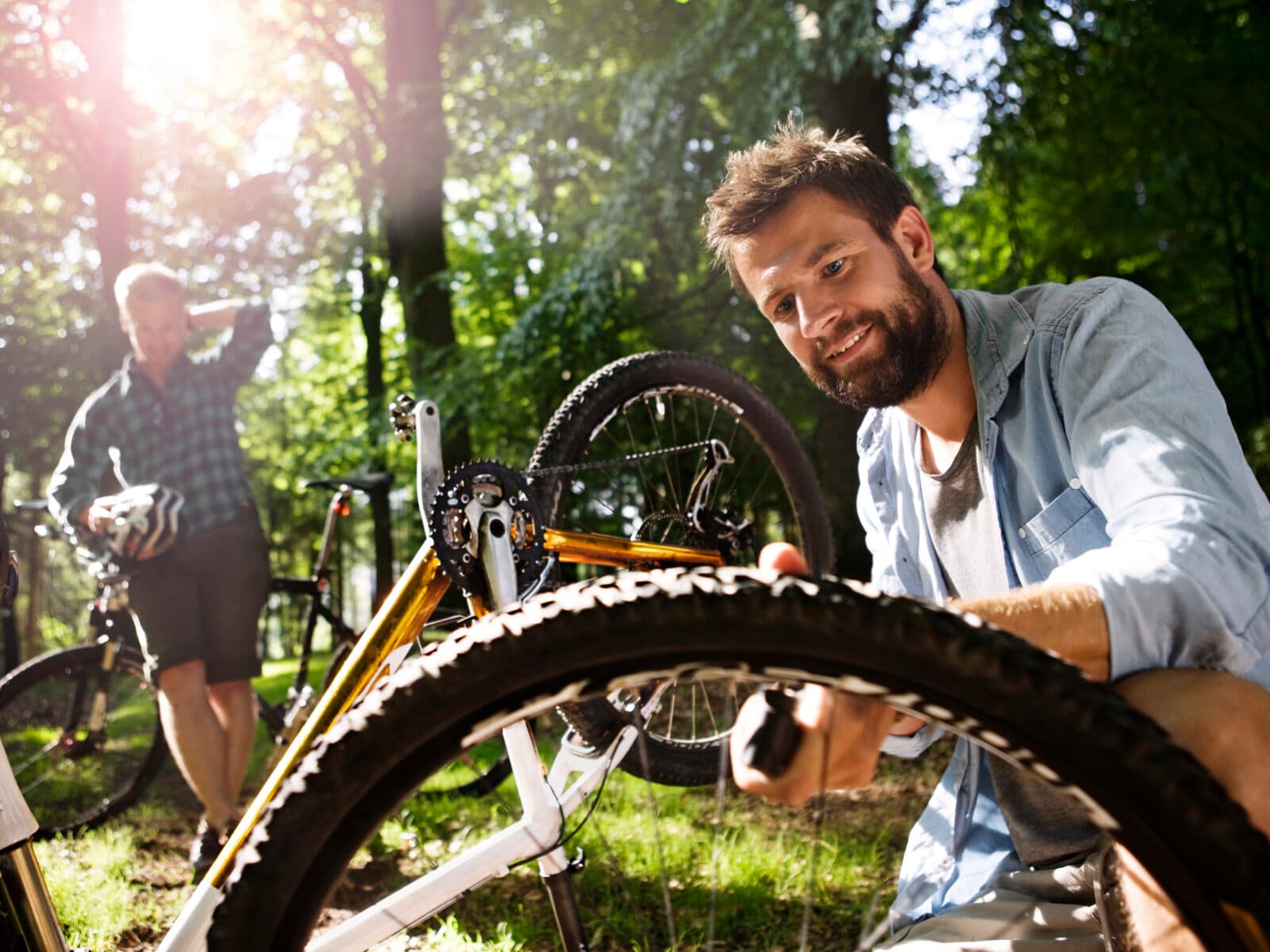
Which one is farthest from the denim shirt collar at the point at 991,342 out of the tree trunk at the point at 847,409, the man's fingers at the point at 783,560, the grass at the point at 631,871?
the tree trunk at the point at 847,409

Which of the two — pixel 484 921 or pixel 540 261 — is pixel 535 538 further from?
pixel 540 261

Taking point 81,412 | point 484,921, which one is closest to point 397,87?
point 81,412

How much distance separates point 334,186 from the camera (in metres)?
11.8

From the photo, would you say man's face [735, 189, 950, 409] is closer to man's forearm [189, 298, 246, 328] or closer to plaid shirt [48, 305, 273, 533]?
plaid shirt [48, 305, 273, 533]

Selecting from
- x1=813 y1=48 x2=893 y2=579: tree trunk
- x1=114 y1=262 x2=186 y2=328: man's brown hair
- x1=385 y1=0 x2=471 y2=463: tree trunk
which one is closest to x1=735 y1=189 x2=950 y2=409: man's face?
x1=114 y1=262 x2=186 y2=328: man's brown hair

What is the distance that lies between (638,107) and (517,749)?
4782 millimetres

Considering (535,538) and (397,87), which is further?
(397,87)

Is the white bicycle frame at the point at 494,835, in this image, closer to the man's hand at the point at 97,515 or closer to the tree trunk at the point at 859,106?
the man's hand at the point at 97,515

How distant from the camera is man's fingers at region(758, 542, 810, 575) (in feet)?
2.86

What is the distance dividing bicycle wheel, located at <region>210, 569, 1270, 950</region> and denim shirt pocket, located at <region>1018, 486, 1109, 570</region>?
749 mm

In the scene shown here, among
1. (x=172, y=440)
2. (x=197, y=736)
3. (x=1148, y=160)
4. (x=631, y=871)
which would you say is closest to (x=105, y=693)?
(x=197, y=736)

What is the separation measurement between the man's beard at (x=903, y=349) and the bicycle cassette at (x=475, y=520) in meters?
0.70

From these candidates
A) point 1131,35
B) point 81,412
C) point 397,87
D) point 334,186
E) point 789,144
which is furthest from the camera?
point 334,186

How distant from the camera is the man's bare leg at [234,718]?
3465 millimetres
